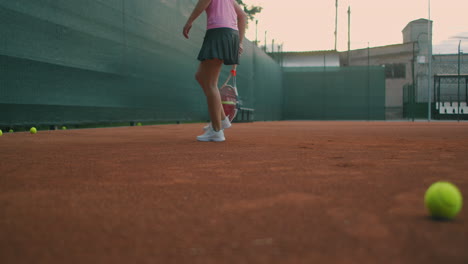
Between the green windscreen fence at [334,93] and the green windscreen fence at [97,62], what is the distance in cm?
930

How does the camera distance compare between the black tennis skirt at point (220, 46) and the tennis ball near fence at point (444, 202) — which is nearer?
the tennis ball near fence at point (444, 202)

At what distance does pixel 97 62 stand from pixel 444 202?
547 cm

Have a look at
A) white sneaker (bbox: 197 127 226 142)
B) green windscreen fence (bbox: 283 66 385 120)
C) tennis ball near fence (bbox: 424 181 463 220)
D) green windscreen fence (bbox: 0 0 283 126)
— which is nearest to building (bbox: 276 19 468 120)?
green windscreen fence (bbox: 283 66 385 120)

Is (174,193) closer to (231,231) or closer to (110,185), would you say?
(110,185)

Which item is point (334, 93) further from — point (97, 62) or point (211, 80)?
point (211, 80)

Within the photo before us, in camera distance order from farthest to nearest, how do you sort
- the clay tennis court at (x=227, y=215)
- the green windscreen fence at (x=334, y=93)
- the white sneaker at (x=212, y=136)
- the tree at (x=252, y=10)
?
the tree at (x=252, y=10), the green windscreen fence at (x=334, y=93), the white sneaker at (x=212, y=136), the clay tennis court at (x=227, y=215)

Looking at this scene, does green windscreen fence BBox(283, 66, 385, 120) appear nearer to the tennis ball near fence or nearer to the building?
the building

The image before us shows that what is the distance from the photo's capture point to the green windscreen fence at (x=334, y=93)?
17078 millimetres

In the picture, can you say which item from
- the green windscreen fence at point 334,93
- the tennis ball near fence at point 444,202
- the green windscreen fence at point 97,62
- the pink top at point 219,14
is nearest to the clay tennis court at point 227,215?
the tennis ball near fence at point 444,202

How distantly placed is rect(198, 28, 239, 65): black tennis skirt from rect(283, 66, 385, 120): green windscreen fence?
49.1 ft

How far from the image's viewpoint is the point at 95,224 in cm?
88

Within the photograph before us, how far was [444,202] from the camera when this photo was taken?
86cm

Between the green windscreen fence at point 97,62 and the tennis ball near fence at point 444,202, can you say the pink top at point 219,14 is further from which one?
the green windscreen fence at point 97,62

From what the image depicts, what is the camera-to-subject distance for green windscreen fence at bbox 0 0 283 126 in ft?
14.4
